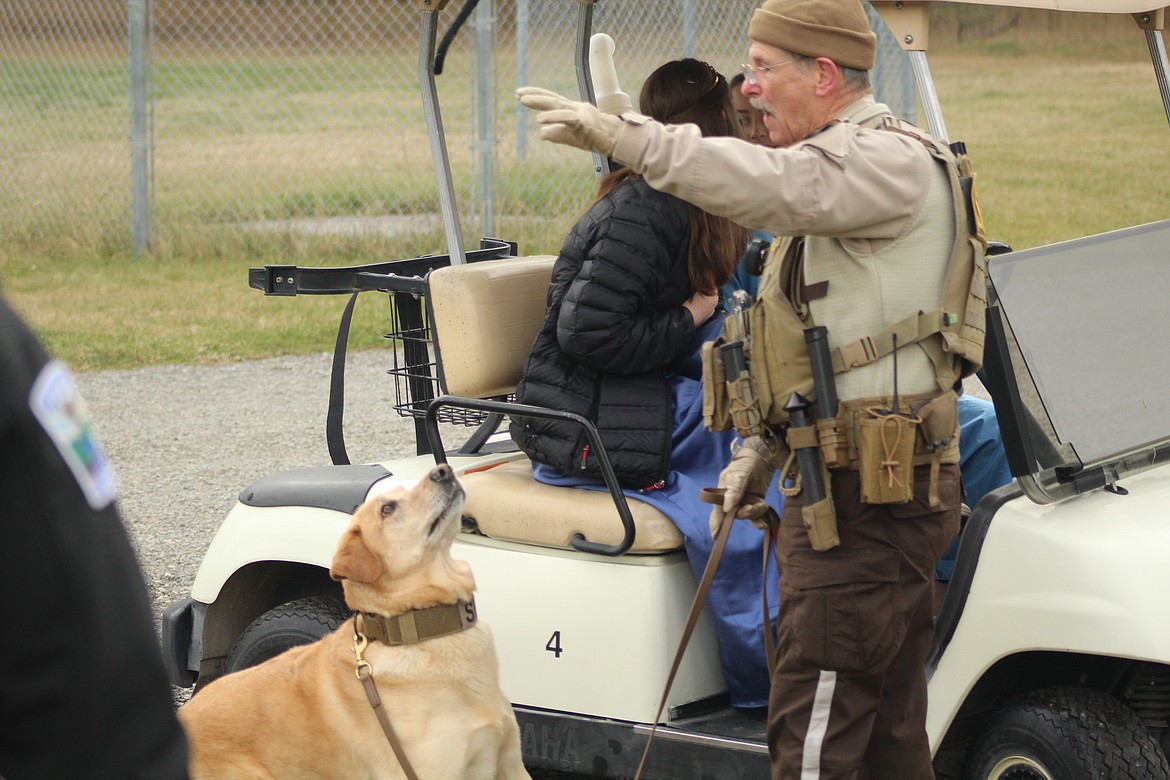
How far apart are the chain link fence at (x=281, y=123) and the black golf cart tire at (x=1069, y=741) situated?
25.6 feet

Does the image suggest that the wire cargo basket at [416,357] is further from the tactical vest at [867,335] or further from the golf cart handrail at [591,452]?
the tactical vest at [867,335]

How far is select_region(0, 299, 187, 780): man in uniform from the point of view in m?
1.03

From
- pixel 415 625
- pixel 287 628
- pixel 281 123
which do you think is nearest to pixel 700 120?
pixel 415 625

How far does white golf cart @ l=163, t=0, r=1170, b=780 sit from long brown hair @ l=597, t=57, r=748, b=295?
489mm

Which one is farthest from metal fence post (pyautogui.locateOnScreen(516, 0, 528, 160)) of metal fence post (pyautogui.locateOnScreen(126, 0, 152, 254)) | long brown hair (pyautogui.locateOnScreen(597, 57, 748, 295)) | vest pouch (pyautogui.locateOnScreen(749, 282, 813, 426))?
vest pouch (pyautogui.locateOnScreen(749, 282, 813, 426))

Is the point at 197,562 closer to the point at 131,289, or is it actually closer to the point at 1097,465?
the point at 1097,465

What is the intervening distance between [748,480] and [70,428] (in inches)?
74.6

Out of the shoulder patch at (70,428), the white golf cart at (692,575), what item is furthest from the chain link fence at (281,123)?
the shoulder patch at (70,428)

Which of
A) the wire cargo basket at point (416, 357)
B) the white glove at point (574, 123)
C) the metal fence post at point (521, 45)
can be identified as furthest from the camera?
the metal fence post at point (521, 45)

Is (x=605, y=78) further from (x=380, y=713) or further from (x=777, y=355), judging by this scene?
(x=380, y=713)

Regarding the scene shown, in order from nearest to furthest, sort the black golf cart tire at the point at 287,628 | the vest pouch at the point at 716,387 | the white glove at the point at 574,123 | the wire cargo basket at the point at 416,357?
the white glove at the point at 574,123
the vest pouch at the point at 716,387
the black golf cart tire at the point at 287,628
the wire cargo basket at the point at 416,357

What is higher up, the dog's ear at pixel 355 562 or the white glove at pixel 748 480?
the white glove at pixel 748 480

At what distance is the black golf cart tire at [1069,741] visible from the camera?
256cm

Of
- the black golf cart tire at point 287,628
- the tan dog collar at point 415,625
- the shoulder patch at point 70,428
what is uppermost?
the shoulder patch at point 70,428
